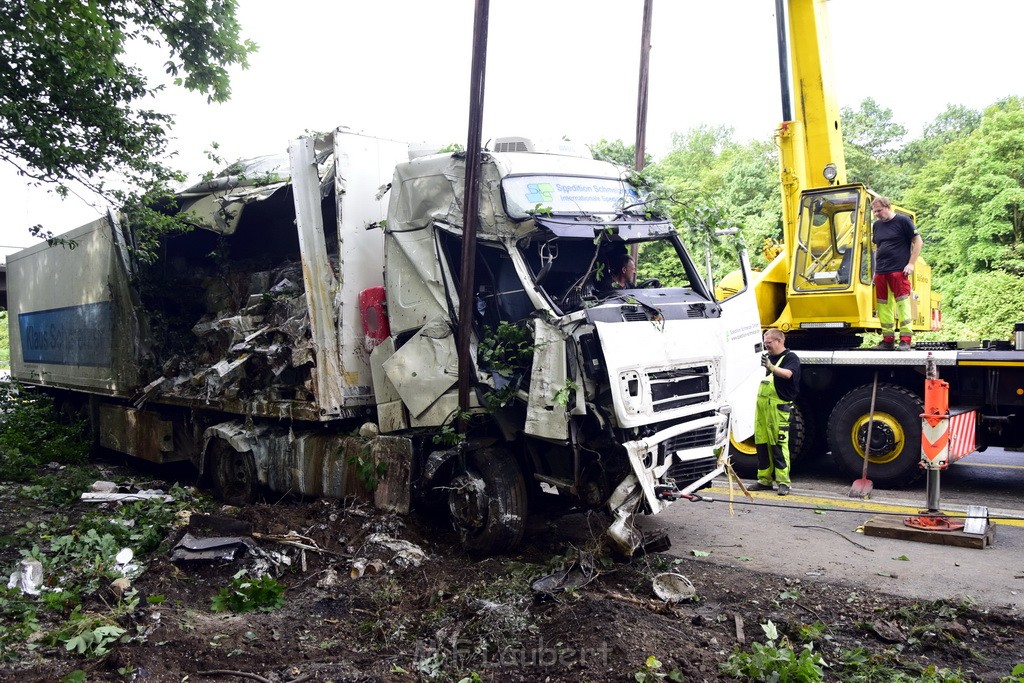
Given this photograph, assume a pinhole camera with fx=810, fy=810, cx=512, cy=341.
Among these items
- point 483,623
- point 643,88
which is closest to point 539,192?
point 483,623

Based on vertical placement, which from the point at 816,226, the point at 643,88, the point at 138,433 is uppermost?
the point at 643,88

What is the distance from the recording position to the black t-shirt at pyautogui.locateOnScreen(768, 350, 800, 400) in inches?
301

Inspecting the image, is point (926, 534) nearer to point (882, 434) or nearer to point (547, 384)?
point (882, 434)

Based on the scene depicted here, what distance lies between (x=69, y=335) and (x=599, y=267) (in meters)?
7.85

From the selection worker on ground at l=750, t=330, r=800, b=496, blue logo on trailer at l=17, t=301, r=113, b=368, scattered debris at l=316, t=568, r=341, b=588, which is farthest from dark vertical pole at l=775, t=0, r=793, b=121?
blue logo on trailer at l=17, t=301, r=113, b=368

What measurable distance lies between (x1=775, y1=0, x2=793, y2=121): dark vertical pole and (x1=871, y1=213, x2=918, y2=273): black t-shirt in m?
1.87

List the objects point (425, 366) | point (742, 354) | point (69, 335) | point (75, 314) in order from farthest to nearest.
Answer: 1. point (69, 335)
2. point (75, 314)
3. point (742, 354)
4. point (425, 366)

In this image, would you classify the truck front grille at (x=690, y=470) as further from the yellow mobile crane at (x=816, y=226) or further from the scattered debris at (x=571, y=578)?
the yellow mobile crane at (x=816, y=226)

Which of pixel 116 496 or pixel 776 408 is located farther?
pixel 776 408

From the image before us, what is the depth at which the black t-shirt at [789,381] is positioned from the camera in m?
7.66

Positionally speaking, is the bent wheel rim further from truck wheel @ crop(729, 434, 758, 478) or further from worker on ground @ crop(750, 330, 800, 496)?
truck wheel @ crop(729, 434, 758, 478)

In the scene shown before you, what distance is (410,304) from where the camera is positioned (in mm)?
6172

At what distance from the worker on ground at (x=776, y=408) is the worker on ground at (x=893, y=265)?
1.22 metres

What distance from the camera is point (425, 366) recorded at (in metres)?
6.01
